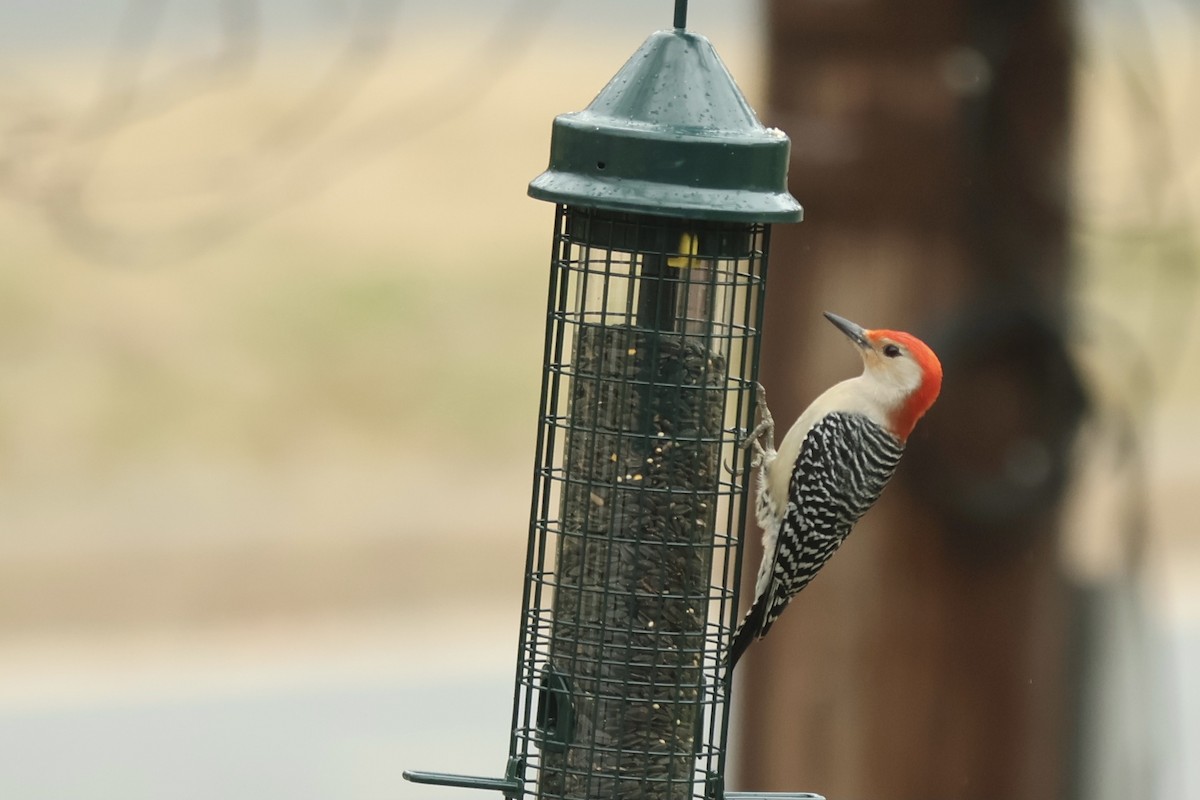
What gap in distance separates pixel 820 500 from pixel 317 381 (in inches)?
587

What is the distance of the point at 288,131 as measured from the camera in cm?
873

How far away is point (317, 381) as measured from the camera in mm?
20734

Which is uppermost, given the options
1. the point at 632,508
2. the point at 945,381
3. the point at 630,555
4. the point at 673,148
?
the point at 673,148

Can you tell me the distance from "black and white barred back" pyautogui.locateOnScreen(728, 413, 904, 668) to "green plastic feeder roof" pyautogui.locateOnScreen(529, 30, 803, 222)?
185cm

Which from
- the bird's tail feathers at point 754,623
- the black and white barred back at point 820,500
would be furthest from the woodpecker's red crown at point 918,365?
the bird's tail feathers at point 754,623

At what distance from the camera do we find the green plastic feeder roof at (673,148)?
4473mm

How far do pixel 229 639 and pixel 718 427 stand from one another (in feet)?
37.5

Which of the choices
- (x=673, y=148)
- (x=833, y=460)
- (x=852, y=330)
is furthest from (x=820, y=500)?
(x=673, y=148)

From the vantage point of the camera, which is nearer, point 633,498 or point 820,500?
point 633,498

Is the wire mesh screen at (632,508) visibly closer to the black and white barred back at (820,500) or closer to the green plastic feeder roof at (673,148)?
the green plastic feeder roof at (673,148)

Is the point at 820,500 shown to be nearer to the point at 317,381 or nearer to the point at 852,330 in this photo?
the point at 852,330

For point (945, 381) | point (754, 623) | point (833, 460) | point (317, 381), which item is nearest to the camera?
point (754, 623)

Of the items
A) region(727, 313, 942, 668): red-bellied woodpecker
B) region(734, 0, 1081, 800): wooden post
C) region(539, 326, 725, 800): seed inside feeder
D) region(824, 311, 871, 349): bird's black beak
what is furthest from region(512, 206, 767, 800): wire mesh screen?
region(734, 0, 1081, 800): wooden post

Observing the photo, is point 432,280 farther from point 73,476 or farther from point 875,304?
point 875,304
